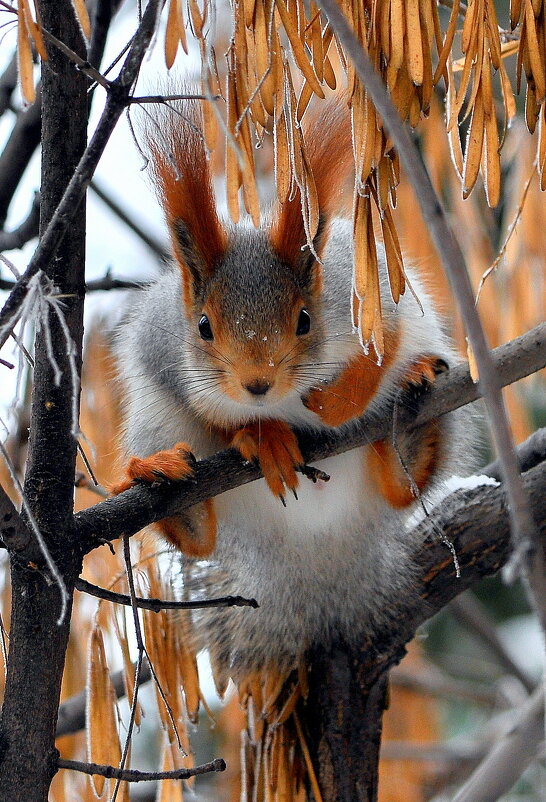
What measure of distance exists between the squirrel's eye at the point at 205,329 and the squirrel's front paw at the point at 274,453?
6.4 inches

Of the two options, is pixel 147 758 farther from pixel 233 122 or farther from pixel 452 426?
pixel 233 122

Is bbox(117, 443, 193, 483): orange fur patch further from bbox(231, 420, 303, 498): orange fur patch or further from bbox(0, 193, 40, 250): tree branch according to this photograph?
bbox(0, 193, 40, 250): tree branch

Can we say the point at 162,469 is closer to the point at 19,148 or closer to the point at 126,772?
the point at 126,772

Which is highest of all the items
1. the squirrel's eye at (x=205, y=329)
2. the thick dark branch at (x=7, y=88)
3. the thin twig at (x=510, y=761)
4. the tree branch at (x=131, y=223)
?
the tree branch at (x=131, y=223)

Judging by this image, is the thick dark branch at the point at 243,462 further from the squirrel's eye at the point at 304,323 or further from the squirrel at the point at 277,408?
the squirrel's eye at the point at 304,323

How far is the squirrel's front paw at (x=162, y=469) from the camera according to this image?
130cm

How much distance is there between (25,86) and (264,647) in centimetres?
112

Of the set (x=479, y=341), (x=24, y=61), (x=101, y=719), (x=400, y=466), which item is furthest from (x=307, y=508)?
(x=479, y=341)

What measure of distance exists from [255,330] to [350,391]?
178 millimetres

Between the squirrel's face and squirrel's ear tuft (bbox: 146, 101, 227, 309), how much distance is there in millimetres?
25

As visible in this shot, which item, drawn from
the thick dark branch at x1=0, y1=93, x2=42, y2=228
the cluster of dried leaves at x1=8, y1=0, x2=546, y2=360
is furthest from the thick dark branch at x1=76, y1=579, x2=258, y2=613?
Answer: the thick dark branch at x1=0, y1=93, x2=42, y2=228

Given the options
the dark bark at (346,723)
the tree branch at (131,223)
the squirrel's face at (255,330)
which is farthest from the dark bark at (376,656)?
the tree branch at (131,223)

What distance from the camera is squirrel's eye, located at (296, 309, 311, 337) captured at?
5.03 ft

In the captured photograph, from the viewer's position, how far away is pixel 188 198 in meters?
1.46
